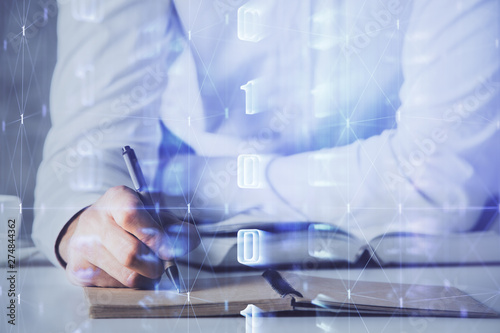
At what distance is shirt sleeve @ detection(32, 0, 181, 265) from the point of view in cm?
66

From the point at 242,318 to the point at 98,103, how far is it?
0.33 metres

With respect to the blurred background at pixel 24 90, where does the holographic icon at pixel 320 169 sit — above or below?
below

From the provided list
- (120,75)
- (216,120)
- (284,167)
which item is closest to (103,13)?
(120,75)

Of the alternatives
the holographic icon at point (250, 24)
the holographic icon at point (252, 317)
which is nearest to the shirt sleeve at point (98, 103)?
the holographic icon at point (250, 24)

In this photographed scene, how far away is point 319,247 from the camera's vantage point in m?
0.73

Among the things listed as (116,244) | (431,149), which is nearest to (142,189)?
(116,244)

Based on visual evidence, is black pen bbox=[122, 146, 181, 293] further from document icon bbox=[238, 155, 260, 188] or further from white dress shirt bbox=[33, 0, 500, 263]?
document icon bbox=[238, 155, 260, 188]

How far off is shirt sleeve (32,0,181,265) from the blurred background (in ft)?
0.06

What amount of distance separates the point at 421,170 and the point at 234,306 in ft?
1.10

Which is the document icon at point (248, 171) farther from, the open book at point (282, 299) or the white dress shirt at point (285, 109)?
the open book at point (282, 299)

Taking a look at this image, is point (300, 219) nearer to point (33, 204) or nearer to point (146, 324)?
point (146, 324)

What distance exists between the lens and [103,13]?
0.67m

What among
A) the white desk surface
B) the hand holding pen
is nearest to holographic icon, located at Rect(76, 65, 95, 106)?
the hand holding pen

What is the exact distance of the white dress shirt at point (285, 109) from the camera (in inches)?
26.3
